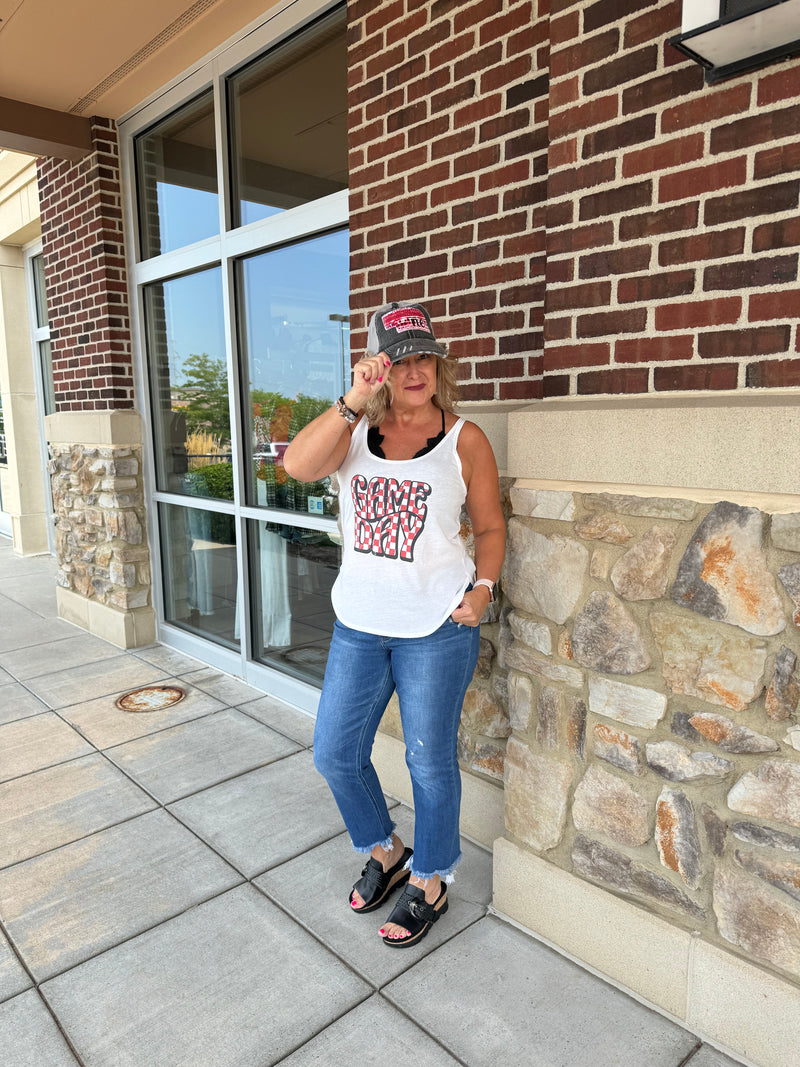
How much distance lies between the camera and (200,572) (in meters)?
5.02

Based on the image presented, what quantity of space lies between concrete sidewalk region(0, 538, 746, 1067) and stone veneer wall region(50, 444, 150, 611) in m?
1.73

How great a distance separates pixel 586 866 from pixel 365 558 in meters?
1.10

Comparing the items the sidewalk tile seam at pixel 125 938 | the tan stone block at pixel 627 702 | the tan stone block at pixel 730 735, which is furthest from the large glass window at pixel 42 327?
the tan stone block at pixel 730 735

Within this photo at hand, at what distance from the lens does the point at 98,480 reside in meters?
5.21

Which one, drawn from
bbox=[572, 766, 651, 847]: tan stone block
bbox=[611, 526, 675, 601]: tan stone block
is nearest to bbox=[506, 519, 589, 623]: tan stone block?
bbox=[611, 526, 675, 601]: tan stone block

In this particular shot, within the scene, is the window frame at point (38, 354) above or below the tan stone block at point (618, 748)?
above

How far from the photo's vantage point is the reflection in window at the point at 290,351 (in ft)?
11.8

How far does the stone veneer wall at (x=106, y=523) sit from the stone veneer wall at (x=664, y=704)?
3.58 m

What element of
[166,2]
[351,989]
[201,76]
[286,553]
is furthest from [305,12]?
[351,989]

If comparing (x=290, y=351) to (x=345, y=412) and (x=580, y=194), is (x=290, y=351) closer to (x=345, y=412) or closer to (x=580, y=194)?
(x=345, y=412)

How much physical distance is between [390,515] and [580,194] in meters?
1.00

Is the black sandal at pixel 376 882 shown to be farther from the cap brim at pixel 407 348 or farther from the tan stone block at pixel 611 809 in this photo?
the cap brim at pixel 407 348

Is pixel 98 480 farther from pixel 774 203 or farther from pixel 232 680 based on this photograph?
pixel 774 203

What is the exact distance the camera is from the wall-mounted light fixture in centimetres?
145
